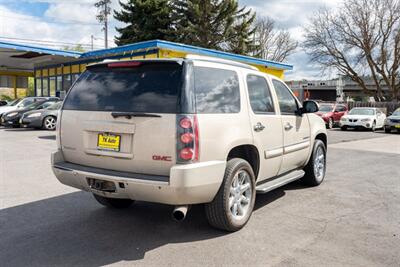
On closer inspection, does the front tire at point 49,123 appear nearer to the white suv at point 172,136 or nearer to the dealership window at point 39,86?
the dealership window at point 39,86

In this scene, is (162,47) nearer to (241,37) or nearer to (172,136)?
(172,136)

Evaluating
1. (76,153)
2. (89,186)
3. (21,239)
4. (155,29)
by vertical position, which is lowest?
(21,239)

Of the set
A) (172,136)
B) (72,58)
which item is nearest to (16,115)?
(72,58)

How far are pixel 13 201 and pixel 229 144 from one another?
3514mm

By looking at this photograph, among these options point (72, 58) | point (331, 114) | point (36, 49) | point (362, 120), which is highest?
point (36, 49)

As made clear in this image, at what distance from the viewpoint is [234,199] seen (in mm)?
4176

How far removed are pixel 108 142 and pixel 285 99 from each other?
9.22 feet

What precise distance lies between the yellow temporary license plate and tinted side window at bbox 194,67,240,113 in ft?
2.96

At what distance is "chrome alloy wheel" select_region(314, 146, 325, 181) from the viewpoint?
250 inches

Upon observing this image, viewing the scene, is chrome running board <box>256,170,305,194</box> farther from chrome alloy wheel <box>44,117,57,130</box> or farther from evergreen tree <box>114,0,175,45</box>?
evergreen tree <box>114,0,175,45</box>

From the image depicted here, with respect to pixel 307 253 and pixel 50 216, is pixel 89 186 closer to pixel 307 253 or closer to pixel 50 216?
pixel 50 216

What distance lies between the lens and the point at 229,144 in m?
3.93

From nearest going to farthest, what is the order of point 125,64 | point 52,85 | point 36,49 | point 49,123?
point 125,64 < point 49,123 < point 36,49 < point 52,85

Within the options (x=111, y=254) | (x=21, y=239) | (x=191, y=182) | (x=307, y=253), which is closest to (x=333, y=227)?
(x=307, y=253)
